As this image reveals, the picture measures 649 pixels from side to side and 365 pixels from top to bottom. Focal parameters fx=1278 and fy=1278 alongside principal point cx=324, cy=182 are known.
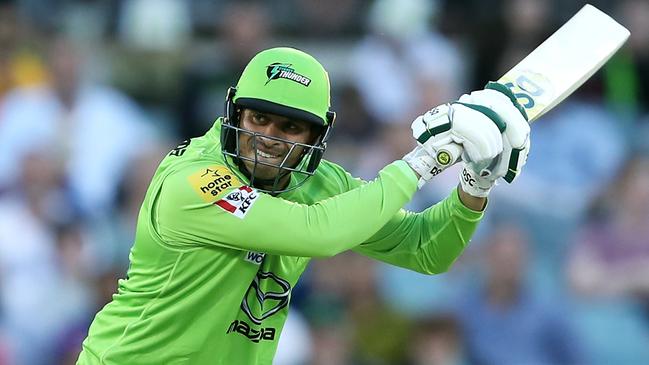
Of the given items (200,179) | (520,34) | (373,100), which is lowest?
(373,100)

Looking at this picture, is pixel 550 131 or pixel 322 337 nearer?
pixel 322 337

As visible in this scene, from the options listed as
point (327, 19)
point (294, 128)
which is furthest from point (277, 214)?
point (327, 19)

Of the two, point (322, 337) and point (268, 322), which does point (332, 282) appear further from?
point (268, 322)

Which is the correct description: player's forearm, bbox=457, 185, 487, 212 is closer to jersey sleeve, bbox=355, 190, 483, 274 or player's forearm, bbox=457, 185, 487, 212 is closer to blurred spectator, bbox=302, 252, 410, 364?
jersey sleeve, bbox=355, 190, 483, 274

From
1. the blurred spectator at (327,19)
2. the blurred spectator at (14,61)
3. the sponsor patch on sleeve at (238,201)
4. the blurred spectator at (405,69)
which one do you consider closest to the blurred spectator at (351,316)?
the blurred spectator at (405,69)

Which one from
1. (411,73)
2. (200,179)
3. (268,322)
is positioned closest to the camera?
(200,179)

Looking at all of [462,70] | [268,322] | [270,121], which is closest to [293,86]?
[270,121]

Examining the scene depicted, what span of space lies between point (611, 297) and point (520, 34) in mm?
1733

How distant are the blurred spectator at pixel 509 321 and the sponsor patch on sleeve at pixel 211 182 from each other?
11.9 feet

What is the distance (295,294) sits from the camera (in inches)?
291

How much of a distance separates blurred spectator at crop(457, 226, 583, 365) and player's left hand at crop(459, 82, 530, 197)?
323 cm

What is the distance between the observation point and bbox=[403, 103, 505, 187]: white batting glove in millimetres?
3930

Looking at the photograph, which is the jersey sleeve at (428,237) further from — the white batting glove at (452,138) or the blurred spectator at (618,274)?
the blurred spectator at (618,274)

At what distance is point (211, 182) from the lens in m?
4.02
